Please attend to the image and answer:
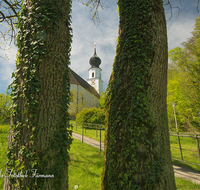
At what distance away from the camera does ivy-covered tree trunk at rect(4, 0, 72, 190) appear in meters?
1.69

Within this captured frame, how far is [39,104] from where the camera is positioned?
179 centimetres

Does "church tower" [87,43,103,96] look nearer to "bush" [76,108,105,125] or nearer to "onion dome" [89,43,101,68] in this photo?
"onion dome" [89,43,101,68]

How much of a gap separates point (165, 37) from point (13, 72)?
2609 millimetres

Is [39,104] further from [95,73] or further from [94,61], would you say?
[94,61]

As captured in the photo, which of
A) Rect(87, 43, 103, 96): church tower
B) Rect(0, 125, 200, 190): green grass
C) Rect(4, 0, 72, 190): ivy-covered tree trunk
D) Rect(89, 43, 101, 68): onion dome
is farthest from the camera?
Rect(89, 43, 101, 68): onion dome

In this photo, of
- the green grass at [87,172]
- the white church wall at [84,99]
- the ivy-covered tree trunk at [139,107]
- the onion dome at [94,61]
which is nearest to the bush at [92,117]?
the green grass at [87,172]

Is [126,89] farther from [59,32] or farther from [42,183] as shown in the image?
[42,183]

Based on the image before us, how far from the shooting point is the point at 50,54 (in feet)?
6.28

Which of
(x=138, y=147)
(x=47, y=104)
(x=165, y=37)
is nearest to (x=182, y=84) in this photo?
(x=165, y=37)

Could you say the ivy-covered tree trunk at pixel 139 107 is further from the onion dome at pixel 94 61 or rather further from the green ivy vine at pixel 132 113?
the onion dome at pixel 94 61

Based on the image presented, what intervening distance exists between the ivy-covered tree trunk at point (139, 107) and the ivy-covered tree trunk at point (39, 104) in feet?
2.54

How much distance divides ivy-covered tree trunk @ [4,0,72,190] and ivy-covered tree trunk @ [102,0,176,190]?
30.5 inches

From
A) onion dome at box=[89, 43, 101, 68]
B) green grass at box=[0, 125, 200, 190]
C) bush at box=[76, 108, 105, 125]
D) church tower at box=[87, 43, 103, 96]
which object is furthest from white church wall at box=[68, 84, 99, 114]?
green grass at box=[0, 125, 200, 190]

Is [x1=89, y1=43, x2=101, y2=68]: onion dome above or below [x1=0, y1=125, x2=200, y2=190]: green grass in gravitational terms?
above
